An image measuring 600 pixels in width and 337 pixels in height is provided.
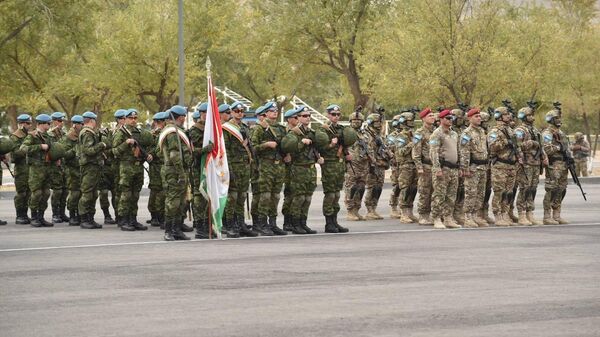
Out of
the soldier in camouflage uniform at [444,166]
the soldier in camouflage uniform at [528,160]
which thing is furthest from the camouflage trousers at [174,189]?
the soldier in camouflage uniform at [528,160]

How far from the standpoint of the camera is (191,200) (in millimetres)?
20094

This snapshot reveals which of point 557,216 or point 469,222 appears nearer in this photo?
point 469,222

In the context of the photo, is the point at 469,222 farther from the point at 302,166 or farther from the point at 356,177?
the point at 302,166

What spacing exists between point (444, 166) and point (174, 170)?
4.57 metres

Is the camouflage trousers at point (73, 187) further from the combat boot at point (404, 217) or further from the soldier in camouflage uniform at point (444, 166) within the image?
Result: the soldier in camouflage uniform at point (444, 166)

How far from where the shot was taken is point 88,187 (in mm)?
21594

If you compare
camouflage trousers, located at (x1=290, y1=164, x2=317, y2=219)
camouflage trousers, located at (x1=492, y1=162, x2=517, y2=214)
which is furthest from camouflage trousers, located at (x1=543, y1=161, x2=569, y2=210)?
camouflage trousers, located at (x1=290, y1=164, x2=317, y2=219)

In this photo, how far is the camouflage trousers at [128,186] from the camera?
20984 millimetres

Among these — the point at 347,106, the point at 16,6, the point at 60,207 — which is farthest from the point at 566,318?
the point at 347,106

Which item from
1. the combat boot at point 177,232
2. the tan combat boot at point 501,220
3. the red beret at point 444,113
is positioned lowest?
the combat boot at point 177,232

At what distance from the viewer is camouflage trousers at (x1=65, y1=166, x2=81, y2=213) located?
72.8 feet

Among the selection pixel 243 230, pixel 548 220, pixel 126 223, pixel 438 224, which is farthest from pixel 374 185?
pixel 126 223

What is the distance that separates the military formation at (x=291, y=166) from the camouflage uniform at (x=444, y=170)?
2 centimetres

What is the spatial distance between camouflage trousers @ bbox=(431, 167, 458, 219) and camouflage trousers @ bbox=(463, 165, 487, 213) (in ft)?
0.78
